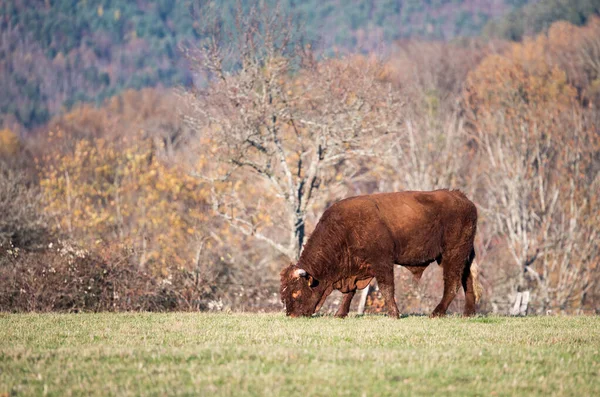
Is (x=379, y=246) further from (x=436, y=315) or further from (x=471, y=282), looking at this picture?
(x=471, y=282)

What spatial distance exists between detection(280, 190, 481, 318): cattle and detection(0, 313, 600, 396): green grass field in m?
1.53

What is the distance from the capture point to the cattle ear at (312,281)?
16.2m

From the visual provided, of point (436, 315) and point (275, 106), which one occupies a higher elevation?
point (275, 106)

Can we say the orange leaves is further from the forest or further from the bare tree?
the bare tree

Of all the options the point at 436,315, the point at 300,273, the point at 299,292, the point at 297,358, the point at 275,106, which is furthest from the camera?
the point at 275,106

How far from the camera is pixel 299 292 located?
53.0 ft

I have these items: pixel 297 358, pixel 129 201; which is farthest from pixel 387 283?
pixel 129 201

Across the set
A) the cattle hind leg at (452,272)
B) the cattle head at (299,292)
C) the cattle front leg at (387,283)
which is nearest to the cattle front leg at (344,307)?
the cattle head at (299,292)

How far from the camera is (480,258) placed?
37.1m

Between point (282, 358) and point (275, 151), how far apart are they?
56.4ft

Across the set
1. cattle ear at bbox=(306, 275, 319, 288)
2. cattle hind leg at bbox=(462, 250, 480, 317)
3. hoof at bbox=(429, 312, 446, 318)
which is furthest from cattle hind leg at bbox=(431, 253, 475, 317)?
cattle ear at bbox=(306, 275, 319, 288)

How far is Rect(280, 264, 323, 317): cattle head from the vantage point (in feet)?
52.9

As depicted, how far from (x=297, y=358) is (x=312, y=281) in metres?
5.79

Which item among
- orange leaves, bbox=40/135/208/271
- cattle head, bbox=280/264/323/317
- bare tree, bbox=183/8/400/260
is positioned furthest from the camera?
orange leaves, bbox=40/135/208/271
